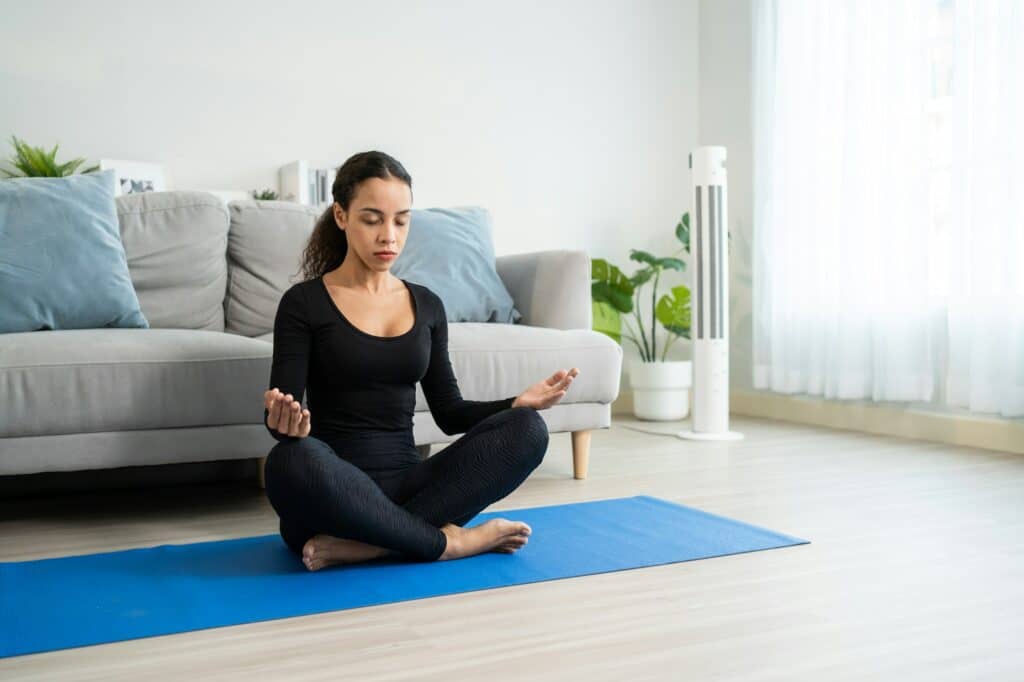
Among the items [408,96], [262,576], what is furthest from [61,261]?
[408,96]

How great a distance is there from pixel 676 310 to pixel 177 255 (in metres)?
2.30

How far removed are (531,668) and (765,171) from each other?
11.3 ft

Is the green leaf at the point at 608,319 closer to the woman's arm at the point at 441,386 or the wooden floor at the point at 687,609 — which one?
the wooden floor at the point at 687,609

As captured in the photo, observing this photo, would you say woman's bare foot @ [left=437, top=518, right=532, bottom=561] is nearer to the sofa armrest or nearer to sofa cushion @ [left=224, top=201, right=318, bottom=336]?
the sofa armrest

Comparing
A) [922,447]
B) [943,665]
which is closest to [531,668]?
[943,665]

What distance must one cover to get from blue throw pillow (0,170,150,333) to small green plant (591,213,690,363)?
86.7 inches

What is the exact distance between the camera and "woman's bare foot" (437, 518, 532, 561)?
2.03 metres

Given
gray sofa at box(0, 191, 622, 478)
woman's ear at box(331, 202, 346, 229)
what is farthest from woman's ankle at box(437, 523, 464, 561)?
gray sofa at box(0, 191, 622, 478)

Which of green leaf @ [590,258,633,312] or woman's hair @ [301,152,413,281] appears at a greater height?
woman's hair @ [301,152,413,281]

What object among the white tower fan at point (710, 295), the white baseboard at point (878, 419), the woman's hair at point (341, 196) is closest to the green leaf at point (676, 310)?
the white baseboard at point (878, 419)

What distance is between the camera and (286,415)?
68.8 inches

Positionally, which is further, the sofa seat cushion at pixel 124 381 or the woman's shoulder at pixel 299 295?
the sofa seat cushion at pixel 124 381

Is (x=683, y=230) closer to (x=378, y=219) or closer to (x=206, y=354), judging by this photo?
(x=206, y=354)

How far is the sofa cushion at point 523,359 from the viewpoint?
2869mm
